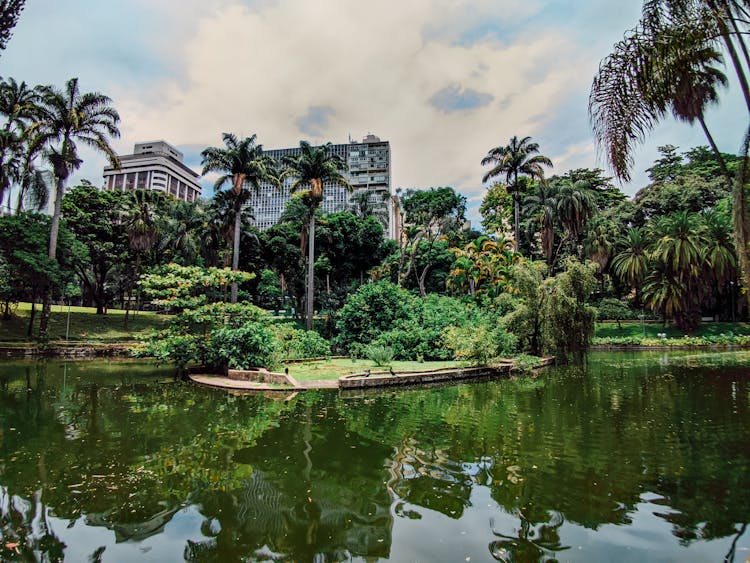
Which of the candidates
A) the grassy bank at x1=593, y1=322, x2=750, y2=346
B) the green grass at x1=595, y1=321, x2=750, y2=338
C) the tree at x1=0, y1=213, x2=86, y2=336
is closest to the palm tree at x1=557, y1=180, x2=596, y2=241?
the grassy bank at x1=593, y1=322, x2=750, y2=346

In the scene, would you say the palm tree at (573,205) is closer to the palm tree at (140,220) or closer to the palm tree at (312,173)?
the palm tree at (312,173)

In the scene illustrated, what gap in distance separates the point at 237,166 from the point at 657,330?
36992mm

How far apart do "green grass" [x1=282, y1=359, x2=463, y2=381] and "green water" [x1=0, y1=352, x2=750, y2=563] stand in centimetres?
393

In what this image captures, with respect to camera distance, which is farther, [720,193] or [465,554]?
[720,193]

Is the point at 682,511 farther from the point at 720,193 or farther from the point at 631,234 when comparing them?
the point at 720,193

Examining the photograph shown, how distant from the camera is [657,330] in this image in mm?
36688

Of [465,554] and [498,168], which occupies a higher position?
[498,168]

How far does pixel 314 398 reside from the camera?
36.8 feet

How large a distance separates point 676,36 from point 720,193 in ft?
146

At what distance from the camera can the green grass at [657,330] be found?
34.3 meters

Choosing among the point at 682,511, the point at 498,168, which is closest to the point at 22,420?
the point at 682,511

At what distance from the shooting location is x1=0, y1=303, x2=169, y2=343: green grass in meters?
27.1

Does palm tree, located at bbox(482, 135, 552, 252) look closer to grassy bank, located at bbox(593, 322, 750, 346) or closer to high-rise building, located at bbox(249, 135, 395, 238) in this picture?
grassy bank, located at bbox(593, 322, 750, 346)

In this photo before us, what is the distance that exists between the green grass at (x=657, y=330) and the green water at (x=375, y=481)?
29599mm
